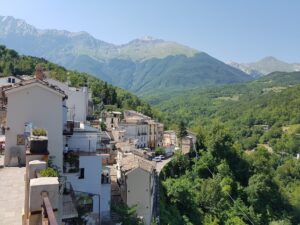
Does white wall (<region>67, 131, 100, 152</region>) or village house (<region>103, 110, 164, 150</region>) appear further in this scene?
village house (<region>103, 110, 164, 150</region>)

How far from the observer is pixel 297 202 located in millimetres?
54156

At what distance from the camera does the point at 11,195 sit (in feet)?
30.4

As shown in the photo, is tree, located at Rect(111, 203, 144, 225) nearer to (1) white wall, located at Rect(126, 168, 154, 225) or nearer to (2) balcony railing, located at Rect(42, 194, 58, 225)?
(1) white wall, located at Rect(126, 168, 154, 225)

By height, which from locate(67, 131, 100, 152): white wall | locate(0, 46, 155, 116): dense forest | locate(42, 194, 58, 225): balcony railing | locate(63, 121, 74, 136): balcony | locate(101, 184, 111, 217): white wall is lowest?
locate(101, 184, 111, 217): white wall

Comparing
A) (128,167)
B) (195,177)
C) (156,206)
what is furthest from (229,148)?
(128,167)

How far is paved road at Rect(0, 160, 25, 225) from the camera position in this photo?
7898mm

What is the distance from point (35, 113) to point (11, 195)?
448 cm

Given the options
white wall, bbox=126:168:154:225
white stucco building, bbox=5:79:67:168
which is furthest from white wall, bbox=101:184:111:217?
white wall, bbox=126:168:154:225

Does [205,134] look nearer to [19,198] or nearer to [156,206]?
[156,206]

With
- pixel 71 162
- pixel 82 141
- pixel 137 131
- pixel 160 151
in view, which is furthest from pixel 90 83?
pixel 71 162

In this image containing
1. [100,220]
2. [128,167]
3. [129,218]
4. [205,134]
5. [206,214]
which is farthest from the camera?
[205,134]

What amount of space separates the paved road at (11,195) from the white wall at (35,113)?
4.72ft

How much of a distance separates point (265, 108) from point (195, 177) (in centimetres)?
10491

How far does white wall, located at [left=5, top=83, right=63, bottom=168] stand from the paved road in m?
1.44
